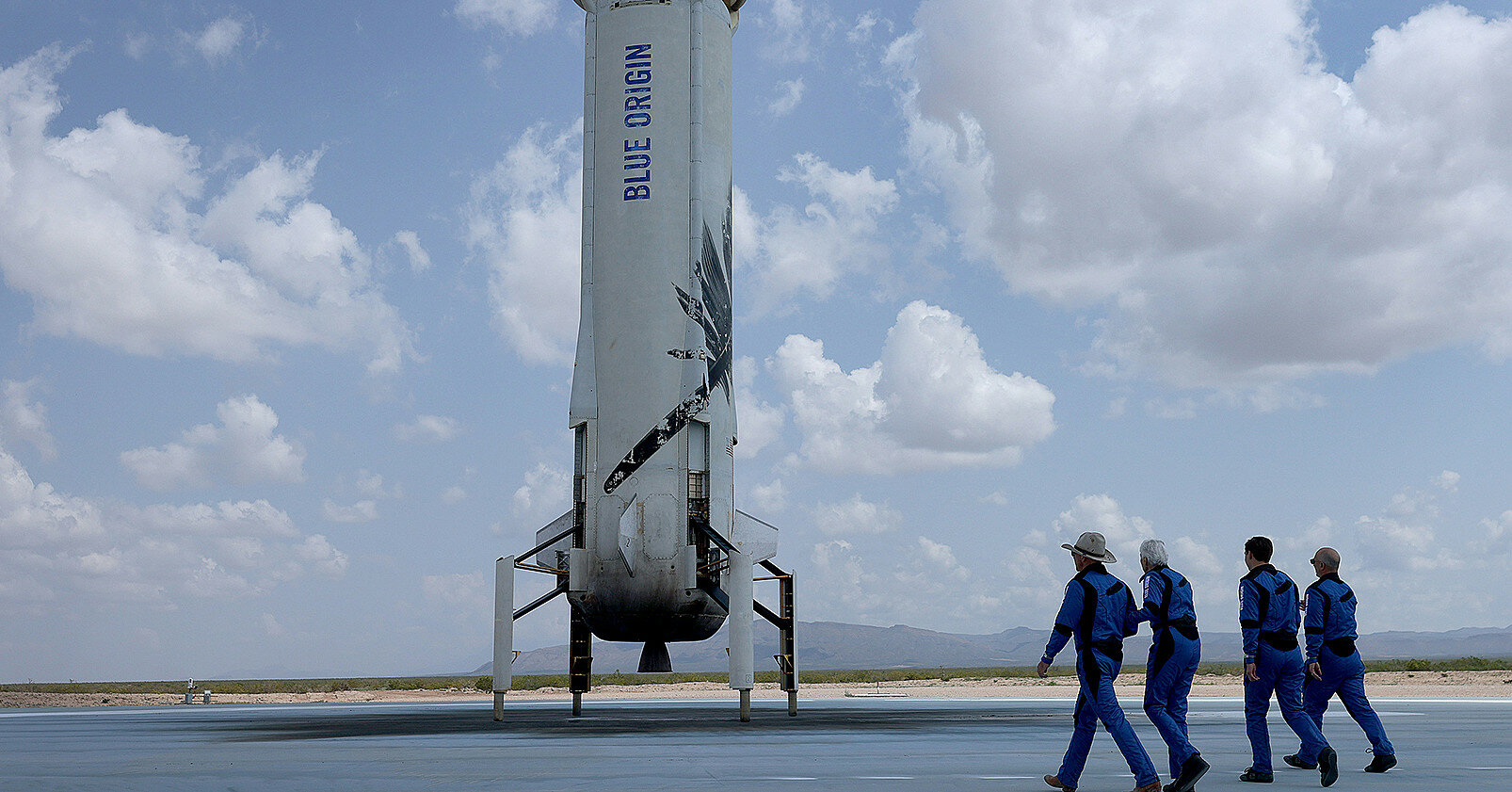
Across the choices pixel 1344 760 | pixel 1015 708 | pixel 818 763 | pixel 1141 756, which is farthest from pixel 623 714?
pixel 1141 756

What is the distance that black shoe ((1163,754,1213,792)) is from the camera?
27.5ft

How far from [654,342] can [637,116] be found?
13.7ft

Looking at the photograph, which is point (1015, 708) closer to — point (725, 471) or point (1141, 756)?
point (725, 471)

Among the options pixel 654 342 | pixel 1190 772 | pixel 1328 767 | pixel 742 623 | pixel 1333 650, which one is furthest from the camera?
pixel 654 342

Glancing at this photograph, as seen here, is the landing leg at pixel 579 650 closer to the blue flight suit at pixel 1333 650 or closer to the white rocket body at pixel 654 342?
the white rocket body at pixel 654 342

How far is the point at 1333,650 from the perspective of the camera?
10.8 metres

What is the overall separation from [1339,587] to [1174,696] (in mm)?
2652

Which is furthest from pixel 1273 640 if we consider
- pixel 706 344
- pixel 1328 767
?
pixel 706 344

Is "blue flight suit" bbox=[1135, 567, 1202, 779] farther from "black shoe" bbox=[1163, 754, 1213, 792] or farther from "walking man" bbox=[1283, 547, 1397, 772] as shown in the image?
"walking man" bbox=[1283, 547, 1397, 772]

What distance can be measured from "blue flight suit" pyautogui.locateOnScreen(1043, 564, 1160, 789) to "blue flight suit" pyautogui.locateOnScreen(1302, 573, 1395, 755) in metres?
2.88

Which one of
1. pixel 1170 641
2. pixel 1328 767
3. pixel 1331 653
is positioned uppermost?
pixel 1170 641

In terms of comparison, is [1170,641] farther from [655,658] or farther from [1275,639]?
[655,658]

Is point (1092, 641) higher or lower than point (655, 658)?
higher

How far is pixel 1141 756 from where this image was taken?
27.2 feet
